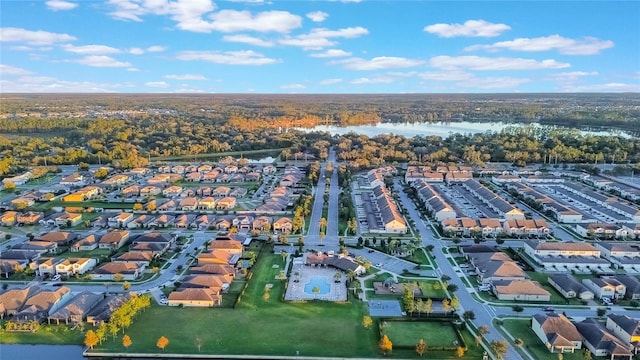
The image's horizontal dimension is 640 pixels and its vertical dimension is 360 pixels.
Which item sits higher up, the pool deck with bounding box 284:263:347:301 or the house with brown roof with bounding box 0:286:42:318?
the house with brown roof with bounding box 0:286:42:318

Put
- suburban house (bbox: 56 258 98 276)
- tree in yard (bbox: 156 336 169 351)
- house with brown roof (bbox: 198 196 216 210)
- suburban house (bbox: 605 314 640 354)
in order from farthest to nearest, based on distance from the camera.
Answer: house with brown roof (bbox: 198 196 216 210)
suburban house (bbox: 56 258 98 276)
suburban house (bbox: 605 314 640 354)
tree in yard (bbox: 156 336 169 351)

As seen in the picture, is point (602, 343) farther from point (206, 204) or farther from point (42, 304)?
point (206, 204)

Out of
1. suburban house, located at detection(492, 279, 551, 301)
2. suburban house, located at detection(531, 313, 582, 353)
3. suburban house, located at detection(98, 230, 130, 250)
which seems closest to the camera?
suburban house, located at detection(531, 313, 582, 353)

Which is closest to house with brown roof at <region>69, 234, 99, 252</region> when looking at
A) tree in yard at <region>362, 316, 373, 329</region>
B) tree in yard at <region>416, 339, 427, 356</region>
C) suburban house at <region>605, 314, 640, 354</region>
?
tree in yard at <region>362, 316, 373, 329</region>

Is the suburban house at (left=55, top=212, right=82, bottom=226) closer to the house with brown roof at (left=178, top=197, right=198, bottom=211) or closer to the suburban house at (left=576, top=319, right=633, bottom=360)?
the house with brown roof at (left=178, top=197, right=198, bottom=211)

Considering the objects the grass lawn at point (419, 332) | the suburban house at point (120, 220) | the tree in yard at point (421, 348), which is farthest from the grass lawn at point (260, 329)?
the suburban house at point (120, 220)

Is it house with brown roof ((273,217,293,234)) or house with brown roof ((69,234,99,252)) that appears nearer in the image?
house with brown roof ((69,234,99,252))
